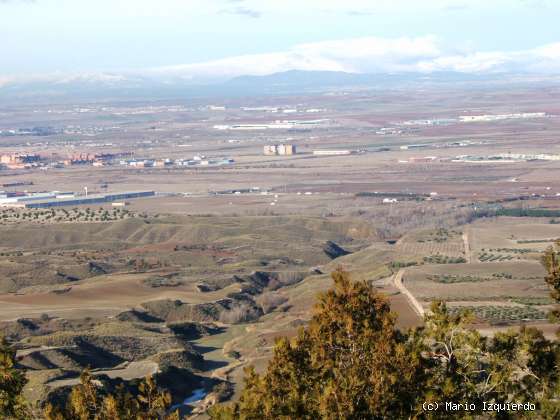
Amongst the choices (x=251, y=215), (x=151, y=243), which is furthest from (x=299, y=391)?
(x=251, y=215)

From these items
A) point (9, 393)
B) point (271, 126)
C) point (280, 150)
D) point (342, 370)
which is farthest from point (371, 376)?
point (271, 126)

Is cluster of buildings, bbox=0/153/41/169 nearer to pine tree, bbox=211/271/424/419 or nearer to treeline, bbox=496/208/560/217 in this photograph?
treeline, bbox=496/208/560/217

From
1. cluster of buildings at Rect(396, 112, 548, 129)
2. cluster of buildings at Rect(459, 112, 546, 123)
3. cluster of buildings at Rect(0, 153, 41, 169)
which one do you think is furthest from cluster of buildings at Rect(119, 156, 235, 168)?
cluster of buildings at Rect(459, 112, 546, 123)

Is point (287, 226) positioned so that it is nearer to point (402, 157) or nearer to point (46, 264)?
point (46, 264)

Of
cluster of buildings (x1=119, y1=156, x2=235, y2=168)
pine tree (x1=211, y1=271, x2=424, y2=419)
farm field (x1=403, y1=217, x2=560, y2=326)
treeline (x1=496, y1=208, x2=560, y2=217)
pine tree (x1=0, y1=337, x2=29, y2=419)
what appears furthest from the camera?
cluster of buildings (x1=119, y1=156, x2=235, y2=168)

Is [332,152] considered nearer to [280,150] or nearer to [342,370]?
[280,150]

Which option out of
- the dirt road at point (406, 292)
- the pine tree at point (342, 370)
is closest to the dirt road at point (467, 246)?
the dirt road at point (406, 292)
